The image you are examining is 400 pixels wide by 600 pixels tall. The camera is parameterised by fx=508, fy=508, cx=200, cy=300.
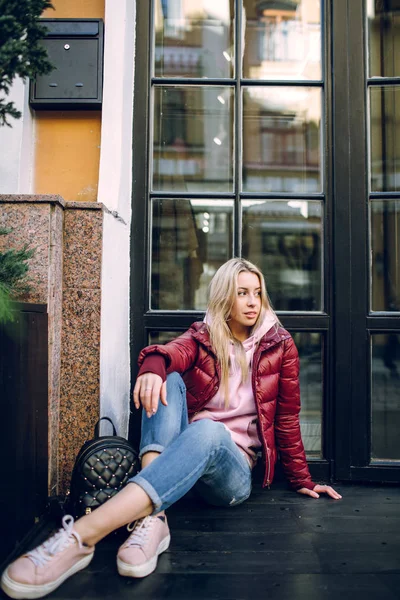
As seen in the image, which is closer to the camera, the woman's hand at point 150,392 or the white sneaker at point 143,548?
the white sneaker at point 143,548

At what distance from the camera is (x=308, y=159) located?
326 cm

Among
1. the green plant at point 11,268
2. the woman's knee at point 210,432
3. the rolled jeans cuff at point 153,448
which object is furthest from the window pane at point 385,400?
the green plant at point 11,268

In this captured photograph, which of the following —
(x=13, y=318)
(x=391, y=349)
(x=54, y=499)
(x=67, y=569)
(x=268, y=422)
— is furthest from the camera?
(x=391, y=349)

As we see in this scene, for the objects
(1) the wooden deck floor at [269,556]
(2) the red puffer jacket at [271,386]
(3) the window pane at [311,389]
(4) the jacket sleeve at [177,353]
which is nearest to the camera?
(1) the wooden deck floor at [269,556]

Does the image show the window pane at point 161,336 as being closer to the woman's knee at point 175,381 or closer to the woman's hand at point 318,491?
the woman's knee at point 175,381

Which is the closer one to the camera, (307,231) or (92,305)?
(92,305)

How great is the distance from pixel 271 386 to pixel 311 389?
622 millimetres

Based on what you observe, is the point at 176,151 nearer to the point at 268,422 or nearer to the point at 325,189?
the point at 325,189

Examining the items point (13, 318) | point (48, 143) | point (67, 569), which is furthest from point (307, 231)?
point (67, 569)

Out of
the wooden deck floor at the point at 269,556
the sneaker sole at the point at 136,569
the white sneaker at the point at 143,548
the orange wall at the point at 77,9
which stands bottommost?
the wooden deck floor at the point at 269,556

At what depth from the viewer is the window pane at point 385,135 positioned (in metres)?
3.19

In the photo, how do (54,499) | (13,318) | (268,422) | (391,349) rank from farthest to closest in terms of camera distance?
(391,349) → (268,422) → (54,499) → (13,318)

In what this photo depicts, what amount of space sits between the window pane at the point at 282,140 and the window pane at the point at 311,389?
3.13 feet

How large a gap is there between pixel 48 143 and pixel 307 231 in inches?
67.1
